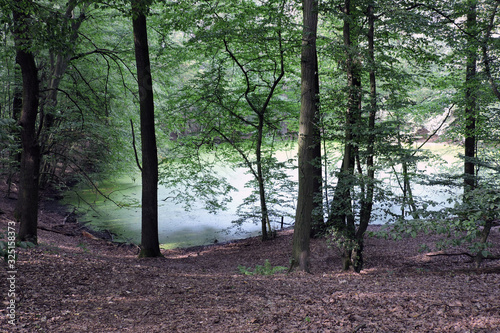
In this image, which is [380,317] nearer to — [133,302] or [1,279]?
[133,302]

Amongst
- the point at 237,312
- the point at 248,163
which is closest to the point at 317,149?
the point at 248,163

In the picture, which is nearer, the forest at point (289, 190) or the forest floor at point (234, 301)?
the forest floor at point (234, 301)

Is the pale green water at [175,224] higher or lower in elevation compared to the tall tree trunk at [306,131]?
lower

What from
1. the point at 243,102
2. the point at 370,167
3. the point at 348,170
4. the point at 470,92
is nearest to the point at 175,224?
the point at 243,102

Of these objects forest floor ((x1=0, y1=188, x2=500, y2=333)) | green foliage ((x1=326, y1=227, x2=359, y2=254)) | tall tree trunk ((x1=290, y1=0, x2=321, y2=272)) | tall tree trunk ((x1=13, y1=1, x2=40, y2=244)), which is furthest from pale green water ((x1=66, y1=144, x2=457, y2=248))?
forest floor ((x1=0, y1=188, x2=500, y2=333))

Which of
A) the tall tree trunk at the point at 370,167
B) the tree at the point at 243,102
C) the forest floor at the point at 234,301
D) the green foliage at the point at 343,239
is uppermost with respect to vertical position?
the tree at the point at 243,102

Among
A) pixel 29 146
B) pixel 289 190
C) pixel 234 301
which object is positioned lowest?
pixel 234 301

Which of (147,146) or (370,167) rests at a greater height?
(147,146)

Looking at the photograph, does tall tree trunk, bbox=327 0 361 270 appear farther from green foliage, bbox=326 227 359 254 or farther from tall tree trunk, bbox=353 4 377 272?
tall tree trunk, bbox=353 4 377 272

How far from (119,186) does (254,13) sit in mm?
13052

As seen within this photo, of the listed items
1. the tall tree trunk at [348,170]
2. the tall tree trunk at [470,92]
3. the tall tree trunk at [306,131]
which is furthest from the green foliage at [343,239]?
the tall tree trunk at [470,92]

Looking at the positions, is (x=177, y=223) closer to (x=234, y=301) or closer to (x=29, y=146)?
(x=29, y=146)

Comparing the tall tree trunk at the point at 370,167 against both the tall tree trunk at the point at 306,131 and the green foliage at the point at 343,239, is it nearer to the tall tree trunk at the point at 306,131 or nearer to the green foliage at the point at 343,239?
the green foliage at the point at 343,239

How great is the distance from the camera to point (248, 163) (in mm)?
9078
